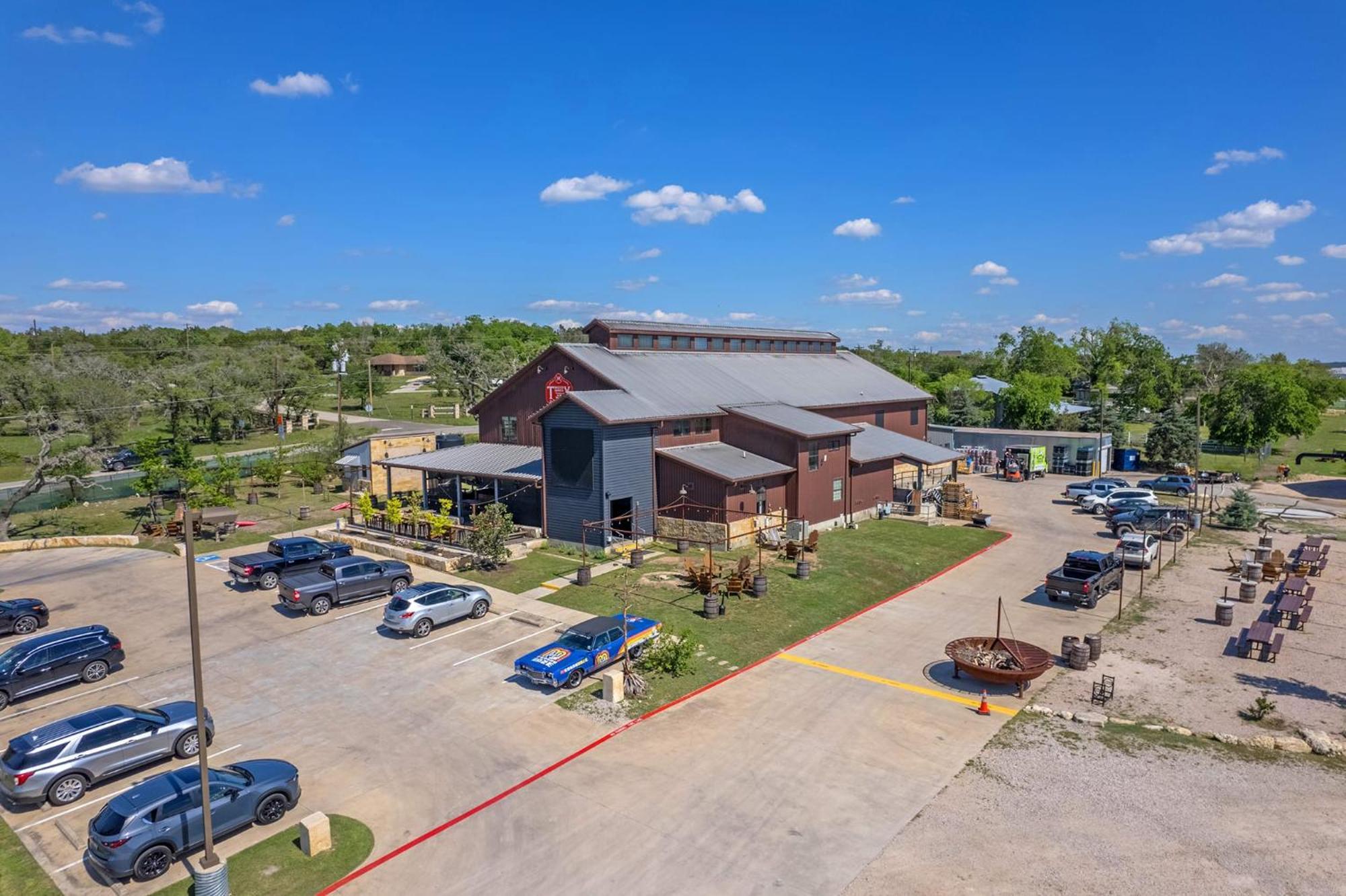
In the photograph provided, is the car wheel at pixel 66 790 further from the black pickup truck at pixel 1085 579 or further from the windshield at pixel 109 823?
the black pickup truck at pixel 1085 579

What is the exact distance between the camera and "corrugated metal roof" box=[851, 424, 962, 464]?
45812mm

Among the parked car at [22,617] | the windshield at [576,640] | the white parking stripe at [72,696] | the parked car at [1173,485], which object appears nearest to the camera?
the white parking stripe at [72,696]

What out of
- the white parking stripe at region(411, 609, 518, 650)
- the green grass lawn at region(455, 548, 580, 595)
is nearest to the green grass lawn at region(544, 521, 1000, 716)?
the white parking stripe at region(411, 609, 518, 650)

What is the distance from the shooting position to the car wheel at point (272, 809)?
14977mm

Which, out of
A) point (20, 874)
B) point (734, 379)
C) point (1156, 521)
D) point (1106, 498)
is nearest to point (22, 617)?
point (20, 874)

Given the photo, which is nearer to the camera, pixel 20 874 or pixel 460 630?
pixel 20 874

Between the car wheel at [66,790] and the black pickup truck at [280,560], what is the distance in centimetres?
1436

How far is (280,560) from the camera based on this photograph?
32281 millimetres

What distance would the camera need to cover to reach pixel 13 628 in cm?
2669

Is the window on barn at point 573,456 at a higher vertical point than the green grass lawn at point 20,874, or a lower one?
higher

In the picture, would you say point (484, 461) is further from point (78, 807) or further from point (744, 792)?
point (744, 792)

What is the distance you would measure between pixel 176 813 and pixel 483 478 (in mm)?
28832

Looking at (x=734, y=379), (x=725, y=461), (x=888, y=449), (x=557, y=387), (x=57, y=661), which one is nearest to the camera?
(x=57, y=661)

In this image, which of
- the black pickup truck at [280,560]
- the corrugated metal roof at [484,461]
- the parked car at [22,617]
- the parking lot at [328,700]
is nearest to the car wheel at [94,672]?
the parking lot at [328,700]
